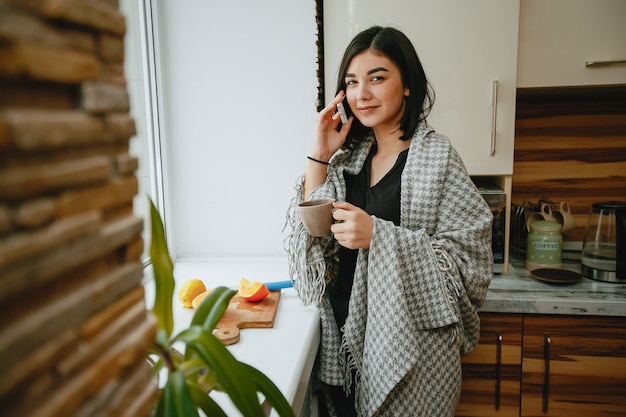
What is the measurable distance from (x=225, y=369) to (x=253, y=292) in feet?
2.28

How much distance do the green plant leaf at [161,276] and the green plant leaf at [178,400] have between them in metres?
0.07

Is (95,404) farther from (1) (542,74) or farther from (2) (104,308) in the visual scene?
(1) (542,74)

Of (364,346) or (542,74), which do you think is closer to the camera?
(364,346)

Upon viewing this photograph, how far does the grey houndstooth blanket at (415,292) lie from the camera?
995 millimetres

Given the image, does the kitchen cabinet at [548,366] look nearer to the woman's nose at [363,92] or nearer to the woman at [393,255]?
the woman at [393,255]

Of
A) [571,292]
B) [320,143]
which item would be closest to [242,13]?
[320,143]

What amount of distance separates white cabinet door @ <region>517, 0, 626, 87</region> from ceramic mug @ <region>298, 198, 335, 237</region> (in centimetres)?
87

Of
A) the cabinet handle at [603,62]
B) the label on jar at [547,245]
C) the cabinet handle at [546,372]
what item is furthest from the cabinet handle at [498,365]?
the cabinet handle at [603,62]

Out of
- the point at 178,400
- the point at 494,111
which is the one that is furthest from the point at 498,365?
the point at 178,400

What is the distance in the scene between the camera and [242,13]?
1.58 meters

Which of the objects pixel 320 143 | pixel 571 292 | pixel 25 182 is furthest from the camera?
pixel 571 292

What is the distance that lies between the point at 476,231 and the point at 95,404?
92cm

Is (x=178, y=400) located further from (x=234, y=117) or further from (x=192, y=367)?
(x=234, y=117)

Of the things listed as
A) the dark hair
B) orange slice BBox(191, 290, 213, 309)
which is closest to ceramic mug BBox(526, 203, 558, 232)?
the dark hair
